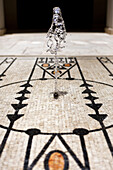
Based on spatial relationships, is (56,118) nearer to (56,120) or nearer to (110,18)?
(56,120)

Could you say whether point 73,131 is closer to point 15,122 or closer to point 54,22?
point 15,122

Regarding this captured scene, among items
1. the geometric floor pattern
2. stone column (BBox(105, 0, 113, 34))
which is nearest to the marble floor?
the geometric floor pattern

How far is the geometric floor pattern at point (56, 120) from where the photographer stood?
1.36 m

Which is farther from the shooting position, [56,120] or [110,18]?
[110,18]

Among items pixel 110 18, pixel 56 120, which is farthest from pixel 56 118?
pixel 110 18

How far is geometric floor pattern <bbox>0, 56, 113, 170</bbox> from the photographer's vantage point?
1.36m

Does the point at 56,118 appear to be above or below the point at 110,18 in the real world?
below

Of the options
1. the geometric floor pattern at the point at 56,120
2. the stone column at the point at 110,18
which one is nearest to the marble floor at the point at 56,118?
the geometric floor pattern at the point at 56,120

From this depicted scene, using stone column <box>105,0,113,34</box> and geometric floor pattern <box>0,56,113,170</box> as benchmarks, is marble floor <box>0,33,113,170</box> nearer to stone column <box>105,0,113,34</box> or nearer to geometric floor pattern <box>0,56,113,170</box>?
geometric floor pattern <box>0,56,113,170</box>

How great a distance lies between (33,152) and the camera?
143cm

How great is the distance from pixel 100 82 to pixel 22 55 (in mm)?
1833

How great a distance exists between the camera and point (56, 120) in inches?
71.8

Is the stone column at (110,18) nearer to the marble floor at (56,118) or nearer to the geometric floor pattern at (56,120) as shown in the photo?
the marble floor at (56,118)

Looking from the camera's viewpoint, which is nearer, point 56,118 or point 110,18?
point 56,118
